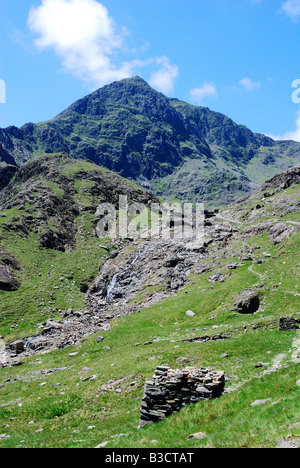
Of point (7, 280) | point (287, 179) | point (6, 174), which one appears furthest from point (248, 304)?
point (6, 174)

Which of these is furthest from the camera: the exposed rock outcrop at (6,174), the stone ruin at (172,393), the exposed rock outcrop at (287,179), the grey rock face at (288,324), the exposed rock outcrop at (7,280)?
the exposed rock outcrop at (6,174)

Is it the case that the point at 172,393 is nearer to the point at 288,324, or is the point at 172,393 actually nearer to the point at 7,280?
the point at 288,324

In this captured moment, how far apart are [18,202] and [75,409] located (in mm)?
120058

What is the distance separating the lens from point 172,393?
58.5 ft

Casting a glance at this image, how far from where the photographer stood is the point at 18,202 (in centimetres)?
12950

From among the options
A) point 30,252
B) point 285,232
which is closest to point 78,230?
point 30,252

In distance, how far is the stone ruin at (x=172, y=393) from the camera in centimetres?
1759

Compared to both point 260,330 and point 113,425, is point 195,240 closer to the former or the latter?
point 260,330

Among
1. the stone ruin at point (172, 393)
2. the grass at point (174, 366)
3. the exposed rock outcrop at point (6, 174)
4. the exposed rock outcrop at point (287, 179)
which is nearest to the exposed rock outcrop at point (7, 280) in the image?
the grass at point (174, 366)

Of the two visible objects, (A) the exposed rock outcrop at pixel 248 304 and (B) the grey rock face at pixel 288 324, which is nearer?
(B) the grey rock face at pixel 288 324

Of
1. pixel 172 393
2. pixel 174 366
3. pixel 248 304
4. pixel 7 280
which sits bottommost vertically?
pixel 174 366

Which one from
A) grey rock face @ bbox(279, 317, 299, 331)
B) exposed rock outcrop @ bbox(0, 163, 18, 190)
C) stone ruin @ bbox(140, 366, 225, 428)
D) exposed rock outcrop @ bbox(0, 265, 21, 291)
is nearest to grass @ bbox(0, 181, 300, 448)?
stone ruin @ bbox(140, 366, 225, 428)

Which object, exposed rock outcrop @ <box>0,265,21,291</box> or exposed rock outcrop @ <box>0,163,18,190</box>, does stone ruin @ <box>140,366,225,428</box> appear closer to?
exposed rock outcrop @ <box>0,265,21,291</box>

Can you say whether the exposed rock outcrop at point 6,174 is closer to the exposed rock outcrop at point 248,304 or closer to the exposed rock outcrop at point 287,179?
the exposed rock outcrop at point 287,179
